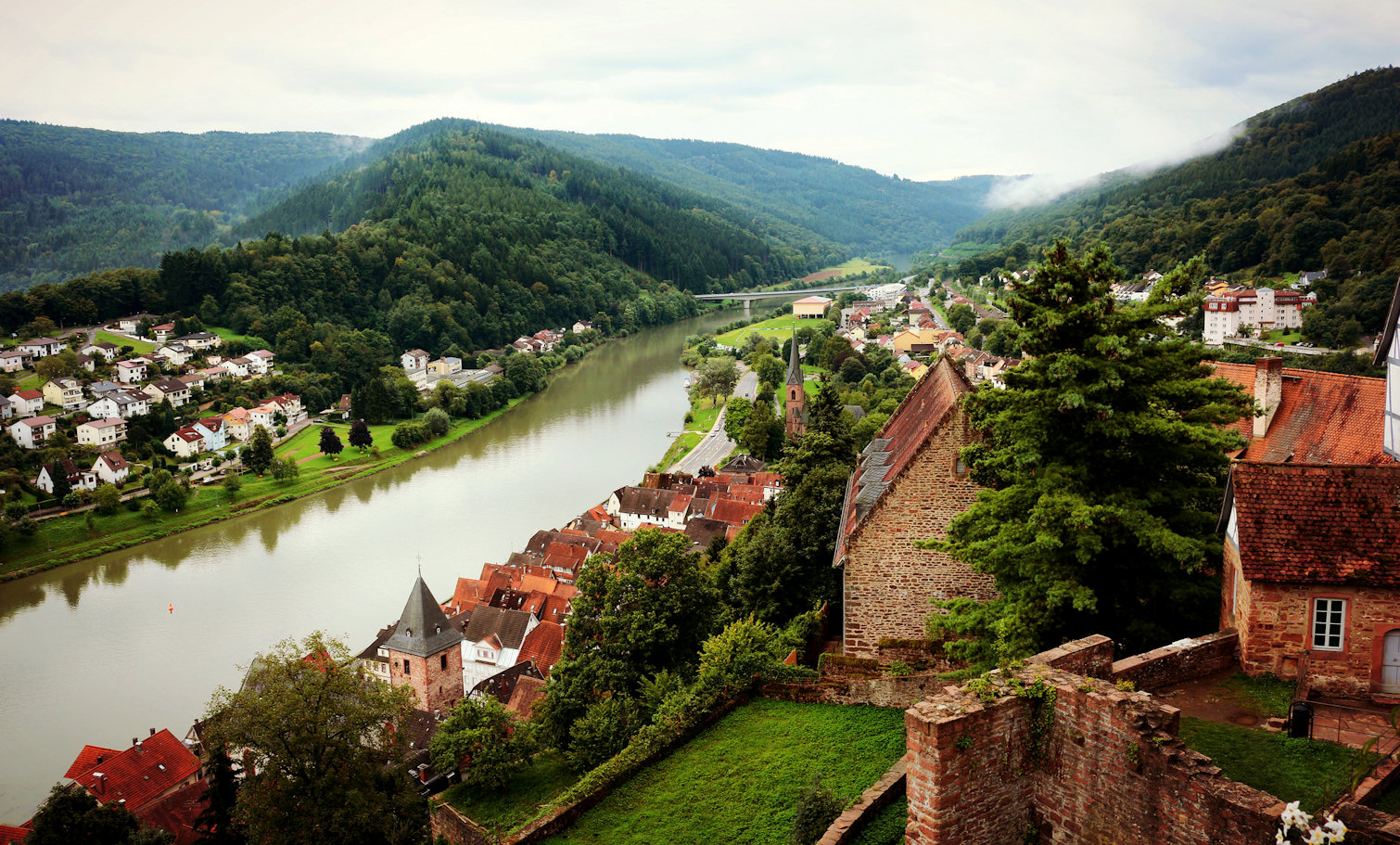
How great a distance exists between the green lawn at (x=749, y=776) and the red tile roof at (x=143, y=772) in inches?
532

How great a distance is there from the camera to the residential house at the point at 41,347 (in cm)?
5917

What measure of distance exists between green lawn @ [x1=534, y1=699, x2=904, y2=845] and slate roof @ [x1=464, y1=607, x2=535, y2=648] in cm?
1434

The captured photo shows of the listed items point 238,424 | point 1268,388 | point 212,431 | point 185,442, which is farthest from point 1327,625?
point 238,424

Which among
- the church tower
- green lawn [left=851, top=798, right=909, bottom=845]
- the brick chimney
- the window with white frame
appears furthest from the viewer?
the church tower

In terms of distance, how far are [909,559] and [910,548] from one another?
163mm

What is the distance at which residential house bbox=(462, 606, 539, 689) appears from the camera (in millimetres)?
24438

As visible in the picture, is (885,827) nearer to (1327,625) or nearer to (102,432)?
(1327,625)

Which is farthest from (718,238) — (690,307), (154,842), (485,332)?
(154,842)

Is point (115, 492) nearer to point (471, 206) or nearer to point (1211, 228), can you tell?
point (1211, 228)

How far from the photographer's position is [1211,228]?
6244 cm

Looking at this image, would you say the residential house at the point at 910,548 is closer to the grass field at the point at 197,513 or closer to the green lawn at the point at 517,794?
the green lawn at the point at 517,794

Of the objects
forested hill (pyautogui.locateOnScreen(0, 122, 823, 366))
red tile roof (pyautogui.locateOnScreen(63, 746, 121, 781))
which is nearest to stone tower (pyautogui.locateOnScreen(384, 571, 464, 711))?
red tile roof (pyautogui.locateOnScreen(63, 746, 121, 781))

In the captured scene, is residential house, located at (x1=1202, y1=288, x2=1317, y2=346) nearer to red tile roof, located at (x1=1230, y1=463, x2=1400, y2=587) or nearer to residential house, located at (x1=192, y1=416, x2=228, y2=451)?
red tile roof, located at (x1=1230, y1=463, x2=1400, y2=587)

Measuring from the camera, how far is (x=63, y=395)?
53.4 metres
